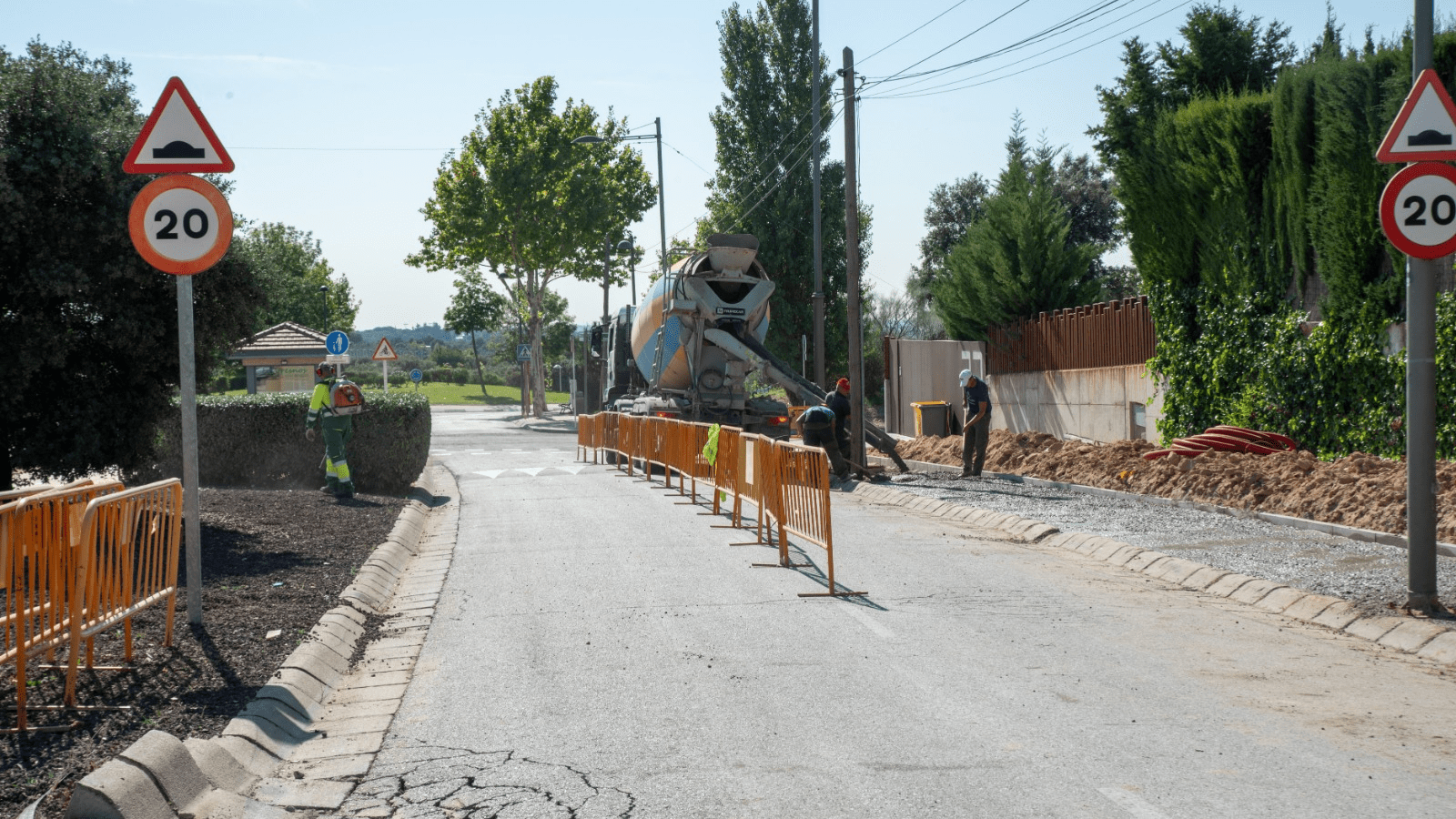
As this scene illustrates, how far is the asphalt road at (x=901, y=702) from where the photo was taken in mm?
4906

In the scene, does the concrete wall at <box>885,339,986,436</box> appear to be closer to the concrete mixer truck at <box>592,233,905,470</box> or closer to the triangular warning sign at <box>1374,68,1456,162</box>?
the concrete mixer truck at <box>592,233,905,470</box>

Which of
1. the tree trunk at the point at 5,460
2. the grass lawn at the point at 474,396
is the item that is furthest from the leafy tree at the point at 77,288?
the grass lawn at the point at 474,396

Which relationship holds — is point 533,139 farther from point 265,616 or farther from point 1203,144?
point 265,616

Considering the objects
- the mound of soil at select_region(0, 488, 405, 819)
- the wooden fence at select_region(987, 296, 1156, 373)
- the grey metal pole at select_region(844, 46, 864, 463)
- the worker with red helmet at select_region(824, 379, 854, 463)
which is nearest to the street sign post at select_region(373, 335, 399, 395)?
the grey metal pole at select_region(844, 46, 864, 463)

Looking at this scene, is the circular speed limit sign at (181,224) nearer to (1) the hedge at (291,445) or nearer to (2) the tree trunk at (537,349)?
(1) the hedge at (291,445)

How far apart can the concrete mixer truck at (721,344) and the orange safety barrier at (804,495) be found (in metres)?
10.3

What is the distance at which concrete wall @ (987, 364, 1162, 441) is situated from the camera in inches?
834

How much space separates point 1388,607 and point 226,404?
1619cm

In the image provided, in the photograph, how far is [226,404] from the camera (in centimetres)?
1900

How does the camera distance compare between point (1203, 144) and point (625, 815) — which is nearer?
point (625, 815)

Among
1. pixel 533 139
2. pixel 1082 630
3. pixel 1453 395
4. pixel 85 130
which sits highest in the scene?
pixel 533 139

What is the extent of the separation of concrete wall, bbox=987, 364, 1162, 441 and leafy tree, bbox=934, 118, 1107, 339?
5.28 ft

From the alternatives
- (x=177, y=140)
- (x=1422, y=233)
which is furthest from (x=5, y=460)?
(x=1422, y=233)

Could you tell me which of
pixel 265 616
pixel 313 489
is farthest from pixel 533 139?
pixel 265 616
